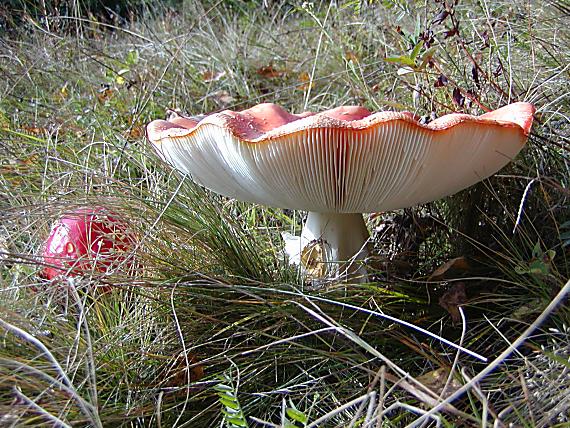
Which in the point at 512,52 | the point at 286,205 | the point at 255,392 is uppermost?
the point at 512,52

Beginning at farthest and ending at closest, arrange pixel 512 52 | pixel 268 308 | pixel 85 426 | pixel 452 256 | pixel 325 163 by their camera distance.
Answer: pixel 512 52
pixel 452 256
pixel 268 308
pixel 325 163
pixel 85 426

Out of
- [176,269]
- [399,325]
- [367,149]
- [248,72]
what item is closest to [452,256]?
[399,325]

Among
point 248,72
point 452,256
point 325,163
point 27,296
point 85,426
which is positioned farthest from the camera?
point 248,72

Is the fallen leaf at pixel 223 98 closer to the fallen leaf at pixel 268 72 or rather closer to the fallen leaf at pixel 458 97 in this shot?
the fallen leaf at pixel 268 72

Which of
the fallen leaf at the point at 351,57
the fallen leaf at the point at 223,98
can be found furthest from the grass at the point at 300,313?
the fallen leaf at the point at 223,98

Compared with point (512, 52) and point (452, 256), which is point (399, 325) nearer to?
point (452, 256)

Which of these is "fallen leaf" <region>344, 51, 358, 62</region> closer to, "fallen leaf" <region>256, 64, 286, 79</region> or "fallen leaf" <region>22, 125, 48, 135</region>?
"fallen leaf" <region>256, 64, 286, 79</region>

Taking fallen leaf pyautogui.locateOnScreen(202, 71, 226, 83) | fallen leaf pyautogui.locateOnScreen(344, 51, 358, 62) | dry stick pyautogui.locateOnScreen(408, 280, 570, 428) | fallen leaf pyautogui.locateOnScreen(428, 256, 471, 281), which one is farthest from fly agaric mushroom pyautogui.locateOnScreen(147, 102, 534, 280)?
fallen leaf pyautogui.locateOnScreen(202, 71, 226, 83)

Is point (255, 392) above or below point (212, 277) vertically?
below
